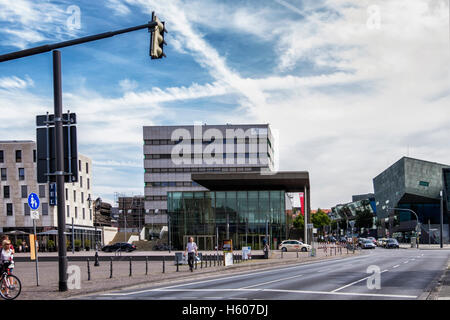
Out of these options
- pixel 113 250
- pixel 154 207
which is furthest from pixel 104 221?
pixel 113 250

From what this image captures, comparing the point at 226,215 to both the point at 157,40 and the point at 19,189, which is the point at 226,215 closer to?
the point at 19,189

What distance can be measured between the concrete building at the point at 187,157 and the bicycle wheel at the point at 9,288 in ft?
333

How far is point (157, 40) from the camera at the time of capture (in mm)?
13297

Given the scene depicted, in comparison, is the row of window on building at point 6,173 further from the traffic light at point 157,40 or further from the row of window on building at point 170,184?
the traffic light at point 157,40

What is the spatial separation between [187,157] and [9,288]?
337 ft

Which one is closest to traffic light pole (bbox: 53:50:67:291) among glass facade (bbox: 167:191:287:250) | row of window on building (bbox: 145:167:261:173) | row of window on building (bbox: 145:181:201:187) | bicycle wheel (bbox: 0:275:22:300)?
bicycle wheel (bbox: 0:275:22:300)

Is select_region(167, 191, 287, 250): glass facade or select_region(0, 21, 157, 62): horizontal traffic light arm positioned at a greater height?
select_region(0, 21, 157, 62): horizontal traffic light arm

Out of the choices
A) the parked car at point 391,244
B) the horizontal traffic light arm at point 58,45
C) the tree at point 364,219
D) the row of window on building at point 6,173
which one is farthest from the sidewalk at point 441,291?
the tree at point 364,219

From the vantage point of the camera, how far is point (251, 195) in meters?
72.5

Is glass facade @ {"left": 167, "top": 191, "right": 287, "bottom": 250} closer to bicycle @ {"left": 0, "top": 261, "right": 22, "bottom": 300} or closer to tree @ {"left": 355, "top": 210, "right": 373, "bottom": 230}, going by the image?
bicycle @ {"left": 0, "top": 261, "right": 22, "bottom": 300}

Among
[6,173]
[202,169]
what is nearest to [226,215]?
[6,173]

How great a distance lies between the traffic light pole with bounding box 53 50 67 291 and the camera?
17.9m

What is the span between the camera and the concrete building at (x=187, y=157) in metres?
119
